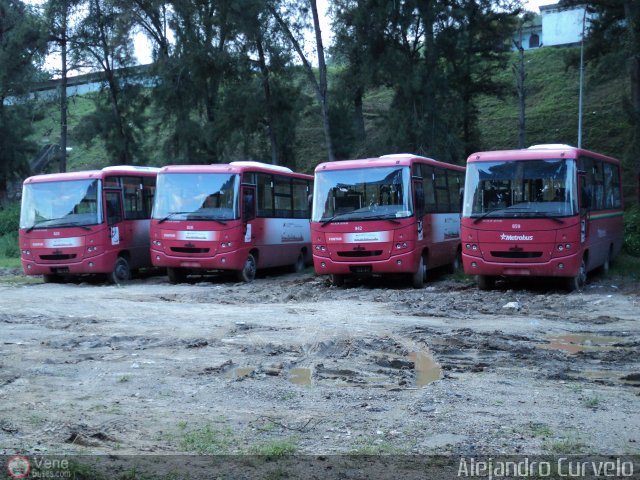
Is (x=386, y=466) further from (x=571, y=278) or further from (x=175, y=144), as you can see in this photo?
(x=175, y=144)

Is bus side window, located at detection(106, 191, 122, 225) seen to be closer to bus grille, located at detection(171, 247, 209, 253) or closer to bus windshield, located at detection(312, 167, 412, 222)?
bus grille, located at detection(171, 247, 209, 253)

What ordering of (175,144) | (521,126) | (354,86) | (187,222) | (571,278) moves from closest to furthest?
1. (571,278)
2. (187,222)
3. (521,126)
4. (354,86)
5. (175,144)

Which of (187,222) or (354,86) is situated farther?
(354,86)

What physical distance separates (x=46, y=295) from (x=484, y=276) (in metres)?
9.75

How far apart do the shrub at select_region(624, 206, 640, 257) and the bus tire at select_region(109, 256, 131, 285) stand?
588 inches

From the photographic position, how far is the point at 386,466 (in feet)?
17.8

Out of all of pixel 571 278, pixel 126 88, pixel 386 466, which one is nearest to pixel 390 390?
pixel 386 466

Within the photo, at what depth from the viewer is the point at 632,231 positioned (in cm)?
2614

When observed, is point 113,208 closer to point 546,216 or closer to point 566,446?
point 546,216

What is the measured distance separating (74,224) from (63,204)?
72 centimetres

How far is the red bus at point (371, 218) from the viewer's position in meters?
18.1

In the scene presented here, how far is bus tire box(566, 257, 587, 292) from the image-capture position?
16897mm

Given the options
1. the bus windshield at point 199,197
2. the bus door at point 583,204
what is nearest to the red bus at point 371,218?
the bus windshield at point 199,197

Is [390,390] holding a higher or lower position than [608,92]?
lower
